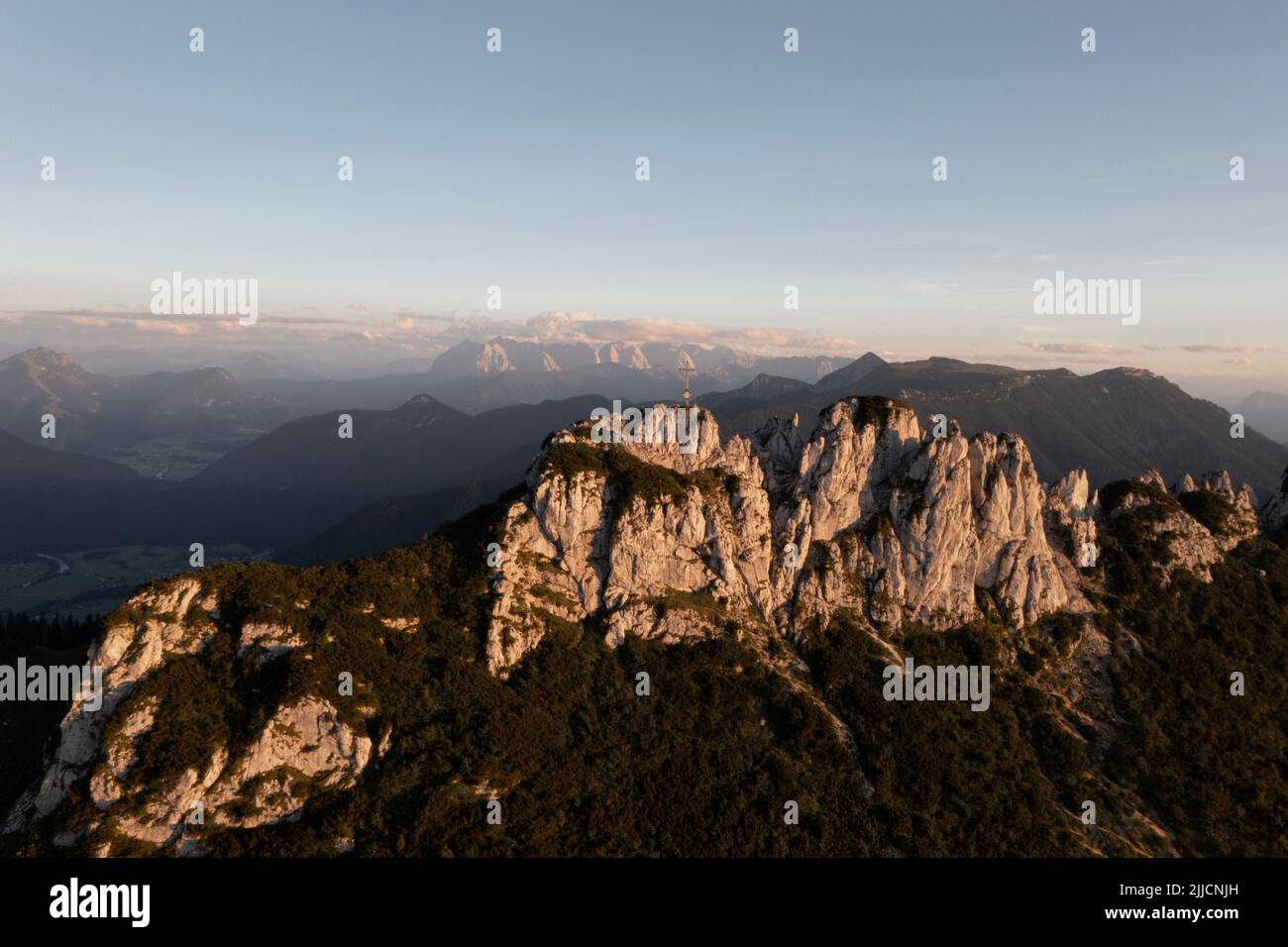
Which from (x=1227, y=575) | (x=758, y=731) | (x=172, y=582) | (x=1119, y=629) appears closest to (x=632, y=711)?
(x=758, y=731)

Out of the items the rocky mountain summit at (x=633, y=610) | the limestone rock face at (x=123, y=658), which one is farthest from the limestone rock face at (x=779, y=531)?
the limestone rock face at (x=123, y=658)

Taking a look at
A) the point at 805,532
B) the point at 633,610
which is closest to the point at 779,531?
the point at 805,532

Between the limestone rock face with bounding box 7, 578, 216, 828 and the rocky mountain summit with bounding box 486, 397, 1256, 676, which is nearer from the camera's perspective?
the limestone rock face with bounding box 7, 578, 216, 828

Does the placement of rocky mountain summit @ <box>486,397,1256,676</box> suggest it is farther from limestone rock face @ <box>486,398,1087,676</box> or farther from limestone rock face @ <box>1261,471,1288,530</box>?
limestone rock face @ <box>1261,471,1288,530</box>

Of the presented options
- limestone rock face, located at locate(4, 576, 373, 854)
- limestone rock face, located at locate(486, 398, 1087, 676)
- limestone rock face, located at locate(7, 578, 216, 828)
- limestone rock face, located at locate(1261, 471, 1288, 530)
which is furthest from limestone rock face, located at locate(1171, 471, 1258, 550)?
limestone rock face, located at locate(7, 578, 216, 828)

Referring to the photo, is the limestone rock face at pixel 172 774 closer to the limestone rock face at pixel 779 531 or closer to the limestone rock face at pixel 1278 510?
the limestone rock face at pixel 779 531

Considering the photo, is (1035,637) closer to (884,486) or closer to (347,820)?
(884,486)

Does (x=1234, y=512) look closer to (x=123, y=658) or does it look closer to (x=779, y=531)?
(x=779, y=531)
